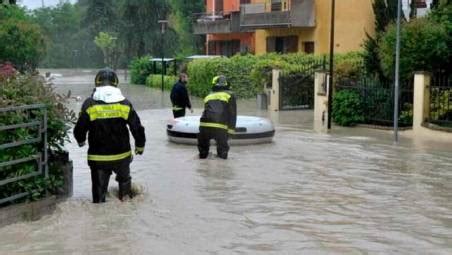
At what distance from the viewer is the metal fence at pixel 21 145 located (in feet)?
26.9

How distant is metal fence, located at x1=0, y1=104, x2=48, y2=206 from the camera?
8.20 metres

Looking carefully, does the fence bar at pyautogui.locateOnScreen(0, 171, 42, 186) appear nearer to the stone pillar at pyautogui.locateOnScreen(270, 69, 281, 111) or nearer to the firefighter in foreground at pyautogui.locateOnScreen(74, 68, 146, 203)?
the firefighter in foreground at pyautogui.locateOnScreen(74, 68, 146, 203)

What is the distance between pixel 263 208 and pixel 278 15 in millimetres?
34000

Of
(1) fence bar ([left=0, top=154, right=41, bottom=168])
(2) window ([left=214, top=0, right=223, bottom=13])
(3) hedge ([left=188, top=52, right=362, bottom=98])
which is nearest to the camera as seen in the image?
(1) fence bar ([left=0, top=154, right=41, bottom=168])

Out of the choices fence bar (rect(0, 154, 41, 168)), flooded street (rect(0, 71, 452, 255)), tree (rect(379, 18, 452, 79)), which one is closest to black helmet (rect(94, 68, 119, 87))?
fence bar (rect(0, 154, 41, 168))

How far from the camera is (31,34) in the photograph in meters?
53.0

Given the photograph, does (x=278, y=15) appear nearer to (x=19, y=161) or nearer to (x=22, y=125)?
(x=22, y=125)

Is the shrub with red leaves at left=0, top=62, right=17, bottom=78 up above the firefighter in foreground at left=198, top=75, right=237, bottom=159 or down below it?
above

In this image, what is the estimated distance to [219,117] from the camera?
531 inches

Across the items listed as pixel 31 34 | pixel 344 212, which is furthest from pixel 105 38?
pixel 344 212

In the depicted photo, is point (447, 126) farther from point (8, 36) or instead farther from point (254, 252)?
point (8, 36)

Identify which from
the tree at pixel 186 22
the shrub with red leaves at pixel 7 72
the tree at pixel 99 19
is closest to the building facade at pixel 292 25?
the tree at pixel 186 22

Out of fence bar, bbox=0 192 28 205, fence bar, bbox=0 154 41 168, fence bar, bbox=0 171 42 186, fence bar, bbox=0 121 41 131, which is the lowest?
fence bar, bbox=0 192 28 205

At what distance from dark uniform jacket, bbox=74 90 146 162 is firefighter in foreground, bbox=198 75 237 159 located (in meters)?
4.40
